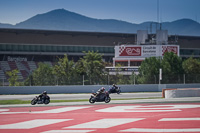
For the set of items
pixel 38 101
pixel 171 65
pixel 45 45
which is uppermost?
pixel 45 45

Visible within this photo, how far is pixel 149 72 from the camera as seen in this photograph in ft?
171

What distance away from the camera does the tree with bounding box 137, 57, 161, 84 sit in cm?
4737

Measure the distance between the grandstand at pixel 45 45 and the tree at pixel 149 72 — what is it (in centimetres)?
2303

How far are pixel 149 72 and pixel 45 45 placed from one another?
3861 cm

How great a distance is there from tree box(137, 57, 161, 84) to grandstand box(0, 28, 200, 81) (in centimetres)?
2303

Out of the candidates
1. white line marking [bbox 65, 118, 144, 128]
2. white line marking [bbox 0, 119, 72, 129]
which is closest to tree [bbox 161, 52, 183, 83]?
white line marking [bbox 65, 118, 144, 128]

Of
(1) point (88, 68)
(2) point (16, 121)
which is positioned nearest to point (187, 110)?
(2) point (16, 121)

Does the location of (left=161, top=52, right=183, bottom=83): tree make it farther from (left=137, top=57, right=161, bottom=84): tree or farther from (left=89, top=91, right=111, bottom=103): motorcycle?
(left=89, top=91, right=111, bottom=103): motorcycle

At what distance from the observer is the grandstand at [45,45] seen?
8025 centimetres

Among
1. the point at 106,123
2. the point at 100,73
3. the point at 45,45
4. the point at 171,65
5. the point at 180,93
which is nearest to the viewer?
the point at 106,123

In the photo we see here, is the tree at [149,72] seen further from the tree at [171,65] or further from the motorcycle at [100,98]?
the motorcycle at [100,98]

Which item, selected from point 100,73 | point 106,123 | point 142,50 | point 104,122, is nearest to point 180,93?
point 104,122

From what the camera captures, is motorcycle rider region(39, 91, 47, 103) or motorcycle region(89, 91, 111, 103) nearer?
motorcycle region(89, 91, 111, 103)

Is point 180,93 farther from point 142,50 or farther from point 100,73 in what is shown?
point 142,50
